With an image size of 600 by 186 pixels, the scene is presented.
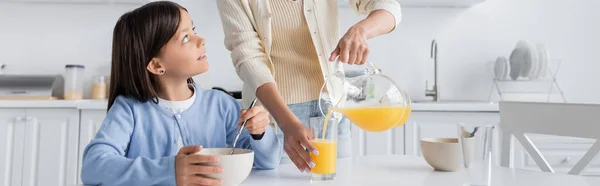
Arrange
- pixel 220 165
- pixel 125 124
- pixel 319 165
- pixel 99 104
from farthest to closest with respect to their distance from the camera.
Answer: pixel 99 104, pixel 125 124, pixel 319 165, pixel 220 165

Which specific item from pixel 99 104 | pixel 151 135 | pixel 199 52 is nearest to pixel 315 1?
pixel 199 52

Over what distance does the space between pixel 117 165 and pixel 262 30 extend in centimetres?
56

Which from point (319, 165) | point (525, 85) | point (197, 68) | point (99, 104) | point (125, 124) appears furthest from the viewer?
point (525, 85)

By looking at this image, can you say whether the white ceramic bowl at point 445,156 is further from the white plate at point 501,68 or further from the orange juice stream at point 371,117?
the white plate at point 501,68

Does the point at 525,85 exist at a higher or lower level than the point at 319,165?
higher

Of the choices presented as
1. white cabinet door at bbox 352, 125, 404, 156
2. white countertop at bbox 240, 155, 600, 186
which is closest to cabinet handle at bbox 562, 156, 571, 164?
white cabinet door at bbox 352, 125, 404, 156

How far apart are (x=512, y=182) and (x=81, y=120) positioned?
6.33 feet

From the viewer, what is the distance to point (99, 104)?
2.15 metres

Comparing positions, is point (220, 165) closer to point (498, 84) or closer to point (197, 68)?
point (197, 68)

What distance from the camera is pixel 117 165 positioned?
76 cm

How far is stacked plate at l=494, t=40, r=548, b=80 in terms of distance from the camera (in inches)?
97.3

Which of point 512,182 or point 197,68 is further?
point 197,68

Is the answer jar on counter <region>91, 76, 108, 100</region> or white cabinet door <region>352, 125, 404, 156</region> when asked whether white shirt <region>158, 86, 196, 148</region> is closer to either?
white cabinet door <region>352, 125, 404, 156</region>

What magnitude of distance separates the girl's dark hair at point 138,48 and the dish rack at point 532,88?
2.03 m
